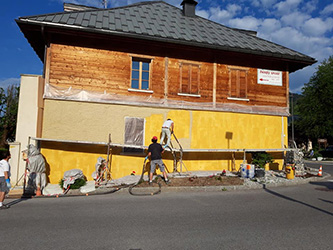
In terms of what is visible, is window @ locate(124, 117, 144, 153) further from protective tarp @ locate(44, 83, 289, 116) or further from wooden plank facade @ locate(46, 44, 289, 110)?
wooden plank facade @ locate(46, 44, 289, 110)

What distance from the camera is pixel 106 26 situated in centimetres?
1197

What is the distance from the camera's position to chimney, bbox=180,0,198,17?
17.0m

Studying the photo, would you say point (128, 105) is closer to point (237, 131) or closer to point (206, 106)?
point (206, 106)

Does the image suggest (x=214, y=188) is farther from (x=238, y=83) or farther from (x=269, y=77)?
(x=269, y=77)

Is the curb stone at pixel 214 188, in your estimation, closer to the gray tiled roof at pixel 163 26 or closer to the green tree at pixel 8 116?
the gray tiled roof at pixel 163 26

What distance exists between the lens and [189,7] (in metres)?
17.1

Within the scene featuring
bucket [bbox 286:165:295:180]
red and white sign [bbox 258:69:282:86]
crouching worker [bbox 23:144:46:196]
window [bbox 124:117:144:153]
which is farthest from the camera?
red and white sign [bbox 258:69:282:86]

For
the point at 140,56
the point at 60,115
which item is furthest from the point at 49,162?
the point at 140,56

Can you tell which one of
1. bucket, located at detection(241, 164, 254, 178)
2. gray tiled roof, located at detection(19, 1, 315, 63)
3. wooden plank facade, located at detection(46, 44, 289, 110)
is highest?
gray tiled roof, located at detection(19, 1, 315, 63)

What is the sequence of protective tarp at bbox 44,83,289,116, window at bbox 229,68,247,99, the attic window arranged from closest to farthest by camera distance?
protective tarp at bbox 44,83,289,116 → the attic window → window at bbox 229,68,247,99

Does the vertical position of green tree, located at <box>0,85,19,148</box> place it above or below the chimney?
Result: below

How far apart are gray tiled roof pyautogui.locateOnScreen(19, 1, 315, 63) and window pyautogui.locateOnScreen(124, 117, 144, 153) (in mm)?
3969

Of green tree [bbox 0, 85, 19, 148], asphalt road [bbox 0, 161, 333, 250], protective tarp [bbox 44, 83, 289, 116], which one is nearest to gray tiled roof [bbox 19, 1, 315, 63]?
protective tarp [bbox 44, 83, 289, 116]

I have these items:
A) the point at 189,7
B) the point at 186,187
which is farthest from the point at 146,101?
the point at 189,7
